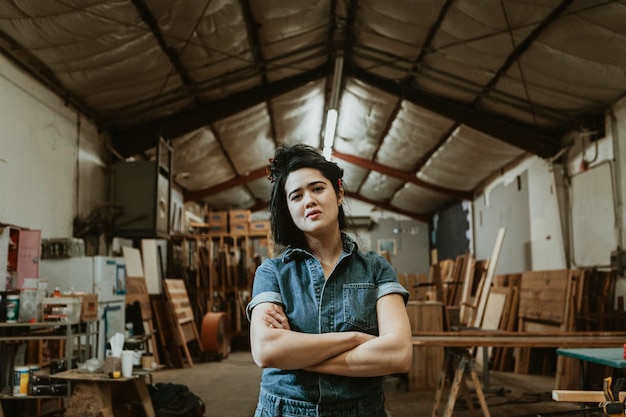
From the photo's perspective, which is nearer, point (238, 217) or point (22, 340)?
point (22, 340)

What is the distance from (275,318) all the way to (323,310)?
0.13 metres

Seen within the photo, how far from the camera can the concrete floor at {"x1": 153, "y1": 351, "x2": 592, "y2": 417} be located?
5.81 meters

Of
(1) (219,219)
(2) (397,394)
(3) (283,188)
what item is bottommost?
(2) (397,394)

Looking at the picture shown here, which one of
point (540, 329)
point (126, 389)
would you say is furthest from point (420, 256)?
point (126, 389)

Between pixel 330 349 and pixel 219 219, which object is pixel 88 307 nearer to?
pixel 330 349

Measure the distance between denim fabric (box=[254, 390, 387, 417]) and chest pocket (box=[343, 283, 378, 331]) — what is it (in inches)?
7.8

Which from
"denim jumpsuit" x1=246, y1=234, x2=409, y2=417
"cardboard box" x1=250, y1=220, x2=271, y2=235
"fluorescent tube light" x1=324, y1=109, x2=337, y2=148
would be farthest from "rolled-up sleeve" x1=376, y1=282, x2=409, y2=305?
"cardboard box" x1=250, y1=220, x2=271, y2=235

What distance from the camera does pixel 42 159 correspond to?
624 centimetres

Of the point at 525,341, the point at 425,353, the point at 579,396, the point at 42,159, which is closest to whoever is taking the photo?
the point at 579,396

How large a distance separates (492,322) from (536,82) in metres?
3.78

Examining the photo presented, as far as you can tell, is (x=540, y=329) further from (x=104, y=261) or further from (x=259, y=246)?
(x=259, y=246)

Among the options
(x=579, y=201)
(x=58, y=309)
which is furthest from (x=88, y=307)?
(x=579, y=201)

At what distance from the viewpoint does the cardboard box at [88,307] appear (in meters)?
4.98

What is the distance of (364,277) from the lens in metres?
1.61
